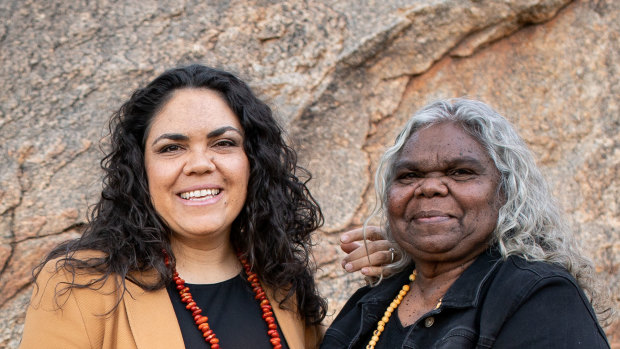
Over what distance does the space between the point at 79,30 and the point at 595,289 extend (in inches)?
133

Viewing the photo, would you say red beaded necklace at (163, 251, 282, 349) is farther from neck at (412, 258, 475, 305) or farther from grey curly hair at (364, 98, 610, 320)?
grey curly hair at (364, 98, 610, 320)

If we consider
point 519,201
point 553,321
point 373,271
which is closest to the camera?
point 553,321

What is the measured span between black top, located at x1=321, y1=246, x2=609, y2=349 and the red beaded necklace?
455 millimetres

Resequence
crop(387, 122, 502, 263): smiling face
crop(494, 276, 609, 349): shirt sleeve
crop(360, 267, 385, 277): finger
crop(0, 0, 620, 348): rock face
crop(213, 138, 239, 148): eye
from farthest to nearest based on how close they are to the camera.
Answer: crop(0, 0, 620, 348): rock face, crop(360, 267, 385, 277): finger, crop(213, 138, 239, 148): eye, crop(387, 122, 502, 263): smiling face, crop(494, 276, 609, 349): shirt sleeve

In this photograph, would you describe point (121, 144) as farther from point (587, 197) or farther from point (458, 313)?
point (587, 197)

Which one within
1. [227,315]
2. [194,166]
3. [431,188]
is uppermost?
[194,166]

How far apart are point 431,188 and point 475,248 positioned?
0.28m

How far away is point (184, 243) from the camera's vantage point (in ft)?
9.57

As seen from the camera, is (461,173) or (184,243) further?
(184,243)

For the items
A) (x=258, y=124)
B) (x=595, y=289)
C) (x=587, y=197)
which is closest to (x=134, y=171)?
(x=258, y=124)

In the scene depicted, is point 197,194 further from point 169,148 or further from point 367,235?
point 367,235

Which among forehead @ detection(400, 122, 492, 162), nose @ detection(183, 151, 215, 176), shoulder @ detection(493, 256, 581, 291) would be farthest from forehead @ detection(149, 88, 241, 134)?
shoulder @ detection(493, 256, 581, 291)

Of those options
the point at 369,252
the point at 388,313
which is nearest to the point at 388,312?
the point at 388,313

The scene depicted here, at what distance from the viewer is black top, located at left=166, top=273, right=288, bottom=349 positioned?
2.69m
